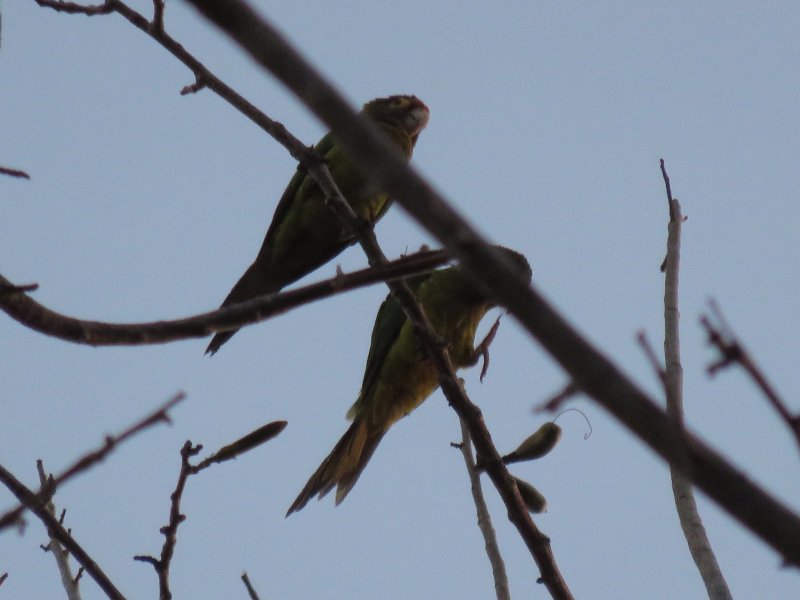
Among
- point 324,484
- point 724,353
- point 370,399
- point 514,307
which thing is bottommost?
point 724,353

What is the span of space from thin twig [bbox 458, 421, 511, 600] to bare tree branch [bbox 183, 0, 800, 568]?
2.30 meters

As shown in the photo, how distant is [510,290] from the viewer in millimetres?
974

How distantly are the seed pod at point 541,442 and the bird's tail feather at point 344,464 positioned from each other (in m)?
1.85

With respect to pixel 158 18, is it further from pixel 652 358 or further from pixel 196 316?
pixel 652 358

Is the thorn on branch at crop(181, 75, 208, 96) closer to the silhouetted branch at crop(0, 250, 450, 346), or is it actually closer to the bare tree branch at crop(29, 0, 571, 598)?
the bare tree branch at crop(29, 0, 571, 598)

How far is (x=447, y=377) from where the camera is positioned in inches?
135

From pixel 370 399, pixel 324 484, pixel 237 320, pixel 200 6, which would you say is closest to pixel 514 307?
pixel 200 6

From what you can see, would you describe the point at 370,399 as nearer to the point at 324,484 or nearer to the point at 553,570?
the point at 324,484

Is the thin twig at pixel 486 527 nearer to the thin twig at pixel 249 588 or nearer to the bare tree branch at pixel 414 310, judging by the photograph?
the bare tree branch at pixel 414 310

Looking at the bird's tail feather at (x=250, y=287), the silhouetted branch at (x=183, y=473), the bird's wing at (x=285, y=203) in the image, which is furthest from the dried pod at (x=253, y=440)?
the bird's wing at (x=285, y=203)

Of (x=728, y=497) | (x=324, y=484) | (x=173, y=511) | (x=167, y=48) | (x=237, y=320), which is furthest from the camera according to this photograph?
(x=324, y=484)

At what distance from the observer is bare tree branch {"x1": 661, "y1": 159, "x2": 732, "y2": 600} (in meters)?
2.68

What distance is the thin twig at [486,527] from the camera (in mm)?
3135

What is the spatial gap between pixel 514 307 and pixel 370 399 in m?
4.70
